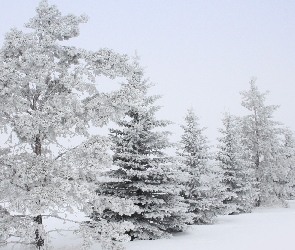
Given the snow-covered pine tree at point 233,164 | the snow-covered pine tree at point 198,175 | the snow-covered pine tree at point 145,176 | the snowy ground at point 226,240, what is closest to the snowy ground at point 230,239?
the snowy ground at point 226,240

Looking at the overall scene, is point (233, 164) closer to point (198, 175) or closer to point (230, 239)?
point (198, 175)

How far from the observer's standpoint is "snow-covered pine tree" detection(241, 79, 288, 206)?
2864 cm

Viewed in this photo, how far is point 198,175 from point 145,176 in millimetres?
6990

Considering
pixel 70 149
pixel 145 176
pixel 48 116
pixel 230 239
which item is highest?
pixel 48 116

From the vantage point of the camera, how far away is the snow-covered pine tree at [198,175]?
1889cm

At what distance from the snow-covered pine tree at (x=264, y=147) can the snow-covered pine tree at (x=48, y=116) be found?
21616mm

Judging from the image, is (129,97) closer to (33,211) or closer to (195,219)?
(33,211)

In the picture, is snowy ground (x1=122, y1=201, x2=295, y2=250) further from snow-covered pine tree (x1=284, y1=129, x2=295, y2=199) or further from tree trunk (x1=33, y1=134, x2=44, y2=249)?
snow-covered pine tree (x1=284, y1=129, x2=295, y2=199)

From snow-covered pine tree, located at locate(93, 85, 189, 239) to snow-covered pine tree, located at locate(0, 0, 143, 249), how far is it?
10.2 feet

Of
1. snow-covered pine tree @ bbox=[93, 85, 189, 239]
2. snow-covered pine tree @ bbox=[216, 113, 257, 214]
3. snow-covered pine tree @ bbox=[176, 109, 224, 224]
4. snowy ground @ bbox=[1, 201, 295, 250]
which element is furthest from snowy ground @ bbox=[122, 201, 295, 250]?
snow-covered pine tree @ bbox=[216, 113, 257, 214]

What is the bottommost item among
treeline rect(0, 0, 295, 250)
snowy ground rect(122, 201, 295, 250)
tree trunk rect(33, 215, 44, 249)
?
snowy ground rect(122, 201, 295, 250)

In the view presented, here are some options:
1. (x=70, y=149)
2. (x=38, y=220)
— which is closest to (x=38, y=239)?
(x=38, y=220)

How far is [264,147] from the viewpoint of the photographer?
28875 millimetres

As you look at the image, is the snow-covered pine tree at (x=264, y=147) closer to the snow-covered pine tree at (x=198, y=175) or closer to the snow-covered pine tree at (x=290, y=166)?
the snow-covered pine tree at (x=290, y=166)
